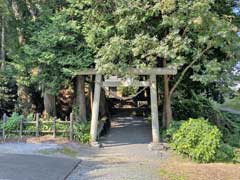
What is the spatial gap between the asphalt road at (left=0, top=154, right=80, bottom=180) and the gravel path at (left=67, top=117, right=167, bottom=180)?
300 millimetres

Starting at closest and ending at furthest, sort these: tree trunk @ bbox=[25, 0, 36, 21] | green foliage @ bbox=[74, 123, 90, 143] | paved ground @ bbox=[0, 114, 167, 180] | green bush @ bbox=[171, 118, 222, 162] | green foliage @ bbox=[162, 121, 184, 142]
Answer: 1. paved ground @ bbox=[0, 114, 167, 180]
2. green bush @ bbox=[171, 118, 222, 162]
3. green foliage @ bbox=[162, 121, 184, 142]
4. green foliage @ bbox=[74, 123, 90, 143]
5. tree trunk @ bbox=[25, 0, 36, 21]

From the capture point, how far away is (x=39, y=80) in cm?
1285

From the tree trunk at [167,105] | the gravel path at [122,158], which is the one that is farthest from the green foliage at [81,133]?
the tree trunk at [167,105]

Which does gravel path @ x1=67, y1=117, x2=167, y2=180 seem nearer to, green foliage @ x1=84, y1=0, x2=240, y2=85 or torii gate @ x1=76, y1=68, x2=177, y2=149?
torii gate @ x1=76, y1=68, x2=177, y2=149

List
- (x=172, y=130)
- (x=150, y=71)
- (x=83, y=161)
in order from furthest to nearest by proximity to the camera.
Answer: (x=150, y=71)
(x=172, y=130)
(x=83, y=161)

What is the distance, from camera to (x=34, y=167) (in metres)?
8.55

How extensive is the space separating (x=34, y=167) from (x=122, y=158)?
10.2 feet

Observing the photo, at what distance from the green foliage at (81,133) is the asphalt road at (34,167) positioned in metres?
2.94

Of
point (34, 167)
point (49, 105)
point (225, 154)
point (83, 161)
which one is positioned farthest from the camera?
point (49, 105)

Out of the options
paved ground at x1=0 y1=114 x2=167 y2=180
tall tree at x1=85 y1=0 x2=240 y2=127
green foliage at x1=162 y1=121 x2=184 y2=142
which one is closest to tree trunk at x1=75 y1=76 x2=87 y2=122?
paved ground at x1=0 y1=114 x2=167 y2=180

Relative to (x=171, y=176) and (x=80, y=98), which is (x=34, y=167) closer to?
(x=171, y=176)

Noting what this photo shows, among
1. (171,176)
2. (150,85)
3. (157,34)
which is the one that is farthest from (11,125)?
(171,176)

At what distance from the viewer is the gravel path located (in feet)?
27.1

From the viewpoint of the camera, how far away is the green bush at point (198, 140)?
10.6 meters
